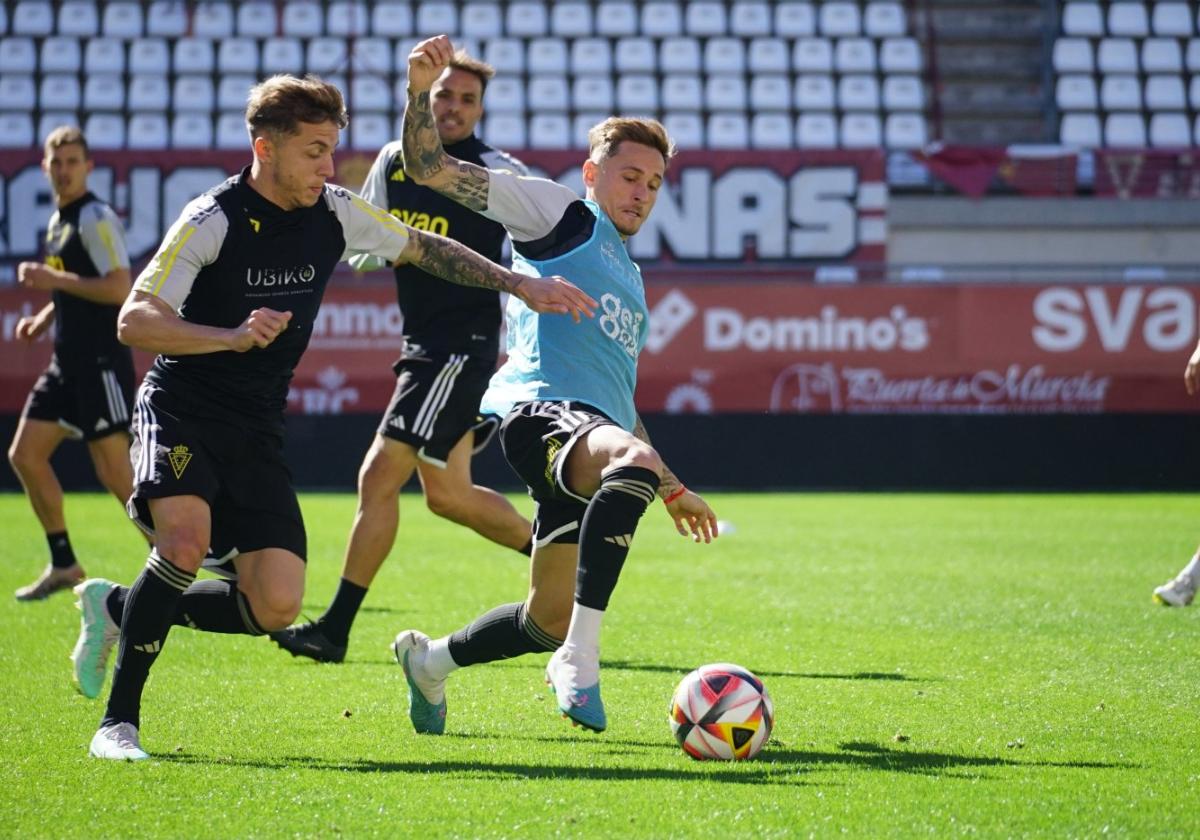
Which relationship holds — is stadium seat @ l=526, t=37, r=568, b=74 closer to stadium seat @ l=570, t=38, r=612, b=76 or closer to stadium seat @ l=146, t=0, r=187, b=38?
stadium seat @ l=570, t=38, r=612, b=76

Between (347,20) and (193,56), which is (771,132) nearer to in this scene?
(347,20)

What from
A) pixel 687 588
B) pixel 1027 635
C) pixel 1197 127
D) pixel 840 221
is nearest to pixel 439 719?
pixel 1027 635

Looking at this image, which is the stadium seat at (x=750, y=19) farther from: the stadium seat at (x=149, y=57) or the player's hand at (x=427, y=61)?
the player's hand at (x=427, y=61)

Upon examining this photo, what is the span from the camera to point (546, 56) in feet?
78.1

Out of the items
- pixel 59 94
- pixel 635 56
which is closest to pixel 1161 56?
pixel 635 56

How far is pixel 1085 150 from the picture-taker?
2062 centimetres

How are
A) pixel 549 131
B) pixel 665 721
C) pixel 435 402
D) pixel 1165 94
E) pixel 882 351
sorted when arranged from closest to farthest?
pixel 665 721, pixel 435 402, pixel 882 351, pixel 549 131, pixel 1165 94

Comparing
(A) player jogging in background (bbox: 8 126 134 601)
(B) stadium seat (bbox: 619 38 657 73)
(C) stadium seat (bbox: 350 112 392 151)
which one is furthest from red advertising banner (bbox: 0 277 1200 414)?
(A) player jogging in background (bbox: 8 126 134 601)

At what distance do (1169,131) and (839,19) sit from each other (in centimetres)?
532

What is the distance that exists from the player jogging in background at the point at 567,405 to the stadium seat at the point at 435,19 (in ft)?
64.0

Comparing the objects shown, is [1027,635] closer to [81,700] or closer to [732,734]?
[732,734]

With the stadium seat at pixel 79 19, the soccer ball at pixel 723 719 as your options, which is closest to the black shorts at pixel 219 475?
the soccer ball at pixel 723 719

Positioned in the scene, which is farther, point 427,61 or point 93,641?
point 93,641

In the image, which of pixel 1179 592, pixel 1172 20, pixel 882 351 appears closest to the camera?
pixel 1179 592
